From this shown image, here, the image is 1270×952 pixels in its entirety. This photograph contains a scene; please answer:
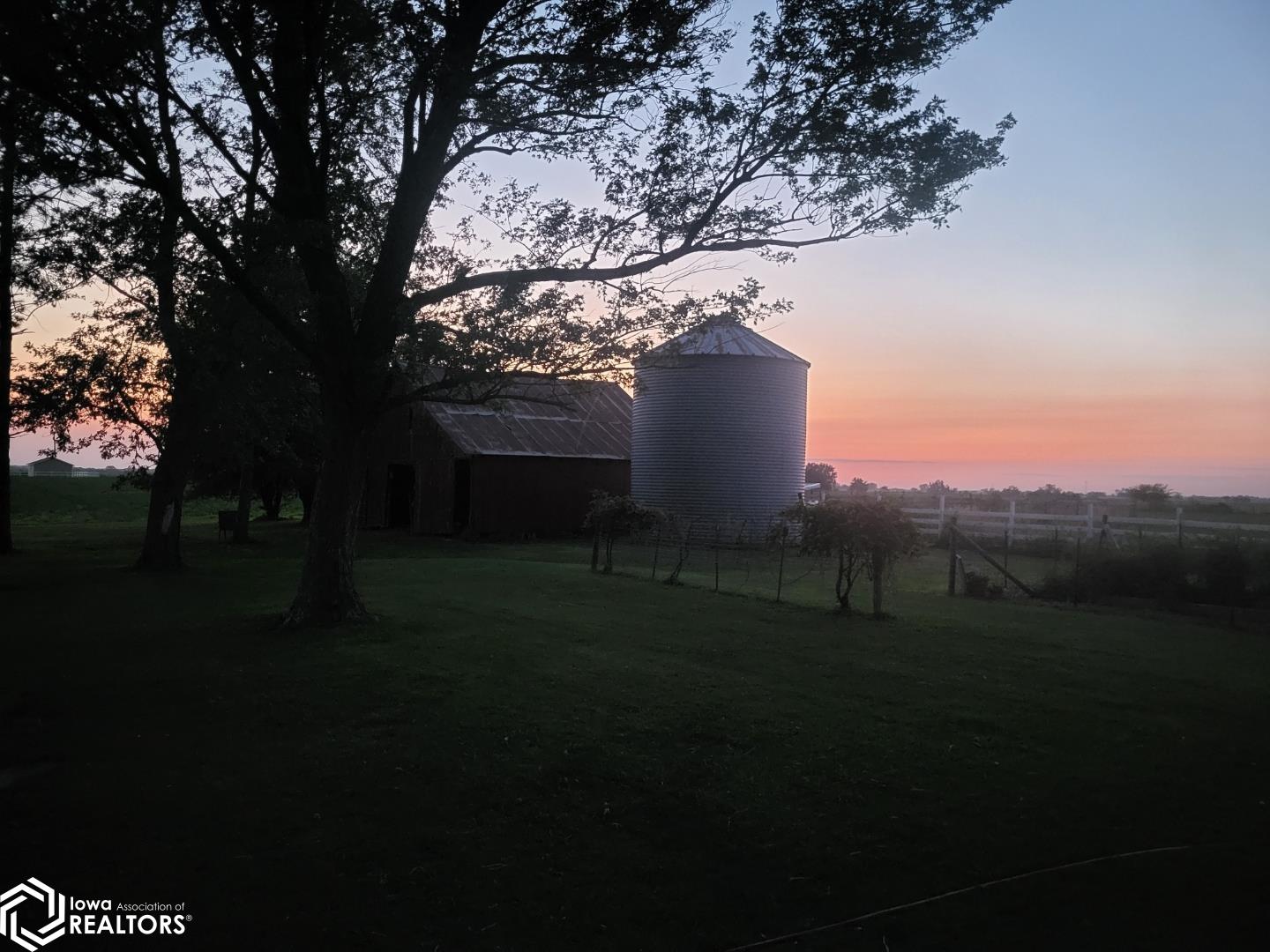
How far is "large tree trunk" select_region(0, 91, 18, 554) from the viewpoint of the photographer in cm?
1173

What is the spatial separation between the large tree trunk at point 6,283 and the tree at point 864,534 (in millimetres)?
12127

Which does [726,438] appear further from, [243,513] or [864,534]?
[243,513]

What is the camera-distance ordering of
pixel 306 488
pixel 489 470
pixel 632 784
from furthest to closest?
pixel 306 488 < pixel 489 470 < pixel 632 784

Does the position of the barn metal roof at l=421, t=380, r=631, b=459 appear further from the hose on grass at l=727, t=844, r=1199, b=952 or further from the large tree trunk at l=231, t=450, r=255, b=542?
the hose on grass at l=727, t=844, r=1199, b=952

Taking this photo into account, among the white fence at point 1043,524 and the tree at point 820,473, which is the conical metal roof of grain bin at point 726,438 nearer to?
the white fence at point 1043,524

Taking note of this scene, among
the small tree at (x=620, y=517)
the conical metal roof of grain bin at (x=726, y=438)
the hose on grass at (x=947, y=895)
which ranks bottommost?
the hose on grass at (x=947, y=895)

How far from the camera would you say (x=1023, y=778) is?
257 inches

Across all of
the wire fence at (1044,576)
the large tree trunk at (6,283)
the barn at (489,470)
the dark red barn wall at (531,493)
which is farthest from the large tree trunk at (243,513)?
the wire fence at (1044,576)

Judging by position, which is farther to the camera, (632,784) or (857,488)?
(857,488)

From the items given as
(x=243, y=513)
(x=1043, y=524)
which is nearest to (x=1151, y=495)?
(x=1043, y=524)

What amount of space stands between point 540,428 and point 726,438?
930 cm

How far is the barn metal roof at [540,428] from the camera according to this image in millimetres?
32969

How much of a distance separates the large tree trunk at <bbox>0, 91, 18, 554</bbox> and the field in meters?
6.23

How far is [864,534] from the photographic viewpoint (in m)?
14.1
